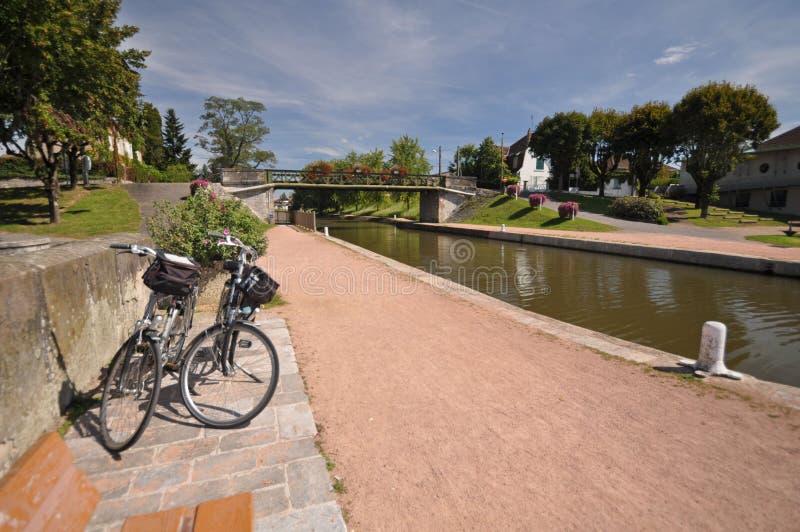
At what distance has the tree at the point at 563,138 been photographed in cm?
4091

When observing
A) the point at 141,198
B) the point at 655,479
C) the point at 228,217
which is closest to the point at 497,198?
the point at 141,198

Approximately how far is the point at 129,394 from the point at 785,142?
46.3 meters

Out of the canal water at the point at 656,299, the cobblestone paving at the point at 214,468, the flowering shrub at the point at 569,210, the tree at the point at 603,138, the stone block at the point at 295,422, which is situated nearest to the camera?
the cobblestone paving at the point at 214,468

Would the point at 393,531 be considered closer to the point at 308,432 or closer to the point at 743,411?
the point at 308,432

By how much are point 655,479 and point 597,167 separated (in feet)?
157

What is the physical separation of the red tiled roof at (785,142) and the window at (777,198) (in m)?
3.47

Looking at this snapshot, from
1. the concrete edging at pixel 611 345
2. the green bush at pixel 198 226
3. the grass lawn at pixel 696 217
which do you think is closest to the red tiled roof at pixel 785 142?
the grass lawn at pixel 696 217

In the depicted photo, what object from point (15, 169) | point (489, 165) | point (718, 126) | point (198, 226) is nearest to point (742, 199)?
point (718, 126)

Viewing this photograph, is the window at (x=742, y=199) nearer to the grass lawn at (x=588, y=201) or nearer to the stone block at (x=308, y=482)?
the grass lawn at (x=588, y=201)

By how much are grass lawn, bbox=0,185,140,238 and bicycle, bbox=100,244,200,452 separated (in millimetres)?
14639

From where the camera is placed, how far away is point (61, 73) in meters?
13.9

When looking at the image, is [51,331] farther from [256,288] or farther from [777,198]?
[777,198]

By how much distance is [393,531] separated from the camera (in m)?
2.20

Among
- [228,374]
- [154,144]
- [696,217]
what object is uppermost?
[154,144]
